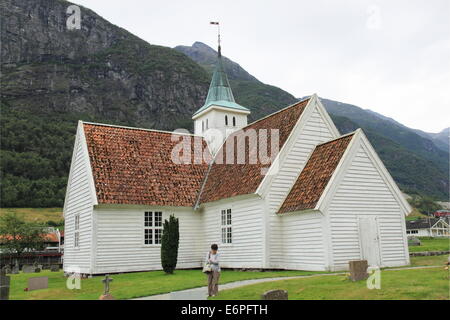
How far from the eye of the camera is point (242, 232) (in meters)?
24.4

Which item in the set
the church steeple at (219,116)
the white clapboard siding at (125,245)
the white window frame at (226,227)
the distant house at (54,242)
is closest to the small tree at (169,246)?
the white clapboard siding at (125,245)

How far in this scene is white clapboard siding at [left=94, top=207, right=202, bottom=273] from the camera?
24.9 m

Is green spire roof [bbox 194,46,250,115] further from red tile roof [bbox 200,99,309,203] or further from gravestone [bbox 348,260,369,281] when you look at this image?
gravestone [bbox 348,260,369,281]

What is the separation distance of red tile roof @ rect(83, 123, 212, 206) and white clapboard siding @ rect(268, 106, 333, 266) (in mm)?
6807

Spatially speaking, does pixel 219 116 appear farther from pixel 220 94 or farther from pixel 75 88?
pixel 75 88

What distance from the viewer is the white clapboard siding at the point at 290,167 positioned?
22.9 m

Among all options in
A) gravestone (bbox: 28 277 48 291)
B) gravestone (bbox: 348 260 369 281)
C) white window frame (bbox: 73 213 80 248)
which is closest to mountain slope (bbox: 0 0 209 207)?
white window frame (bbox: 73 213 80 248)

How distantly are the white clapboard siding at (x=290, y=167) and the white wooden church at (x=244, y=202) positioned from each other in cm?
6

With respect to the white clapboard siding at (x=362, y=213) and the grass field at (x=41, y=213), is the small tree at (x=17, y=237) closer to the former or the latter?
the grass field at (x=41, y=213)

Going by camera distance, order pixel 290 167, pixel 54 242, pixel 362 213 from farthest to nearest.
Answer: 1. pixel 54 242
2. pixel 290 167
3. pixel 362 213

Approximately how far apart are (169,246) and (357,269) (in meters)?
12.0

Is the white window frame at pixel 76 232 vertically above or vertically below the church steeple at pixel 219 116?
below

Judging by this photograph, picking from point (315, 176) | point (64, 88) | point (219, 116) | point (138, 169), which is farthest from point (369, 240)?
point (64, 88)
